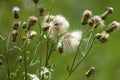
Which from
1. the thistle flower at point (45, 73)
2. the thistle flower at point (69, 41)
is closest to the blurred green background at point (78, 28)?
the thistle flower at point (69, 41)

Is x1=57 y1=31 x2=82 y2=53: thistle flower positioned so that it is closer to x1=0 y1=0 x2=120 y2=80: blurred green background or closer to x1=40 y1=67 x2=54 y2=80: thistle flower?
x1=40 y1=67 x2=54 y2=80: thistle flower

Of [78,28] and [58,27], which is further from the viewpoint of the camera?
[78,28]

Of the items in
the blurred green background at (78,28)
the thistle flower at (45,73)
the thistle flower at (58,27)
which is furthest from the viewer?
the blurred green background at (78,28)

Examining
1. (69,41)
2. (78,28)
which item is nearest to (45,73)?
(69,41)

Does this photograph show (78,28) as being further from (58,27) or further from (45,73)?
(45,73)

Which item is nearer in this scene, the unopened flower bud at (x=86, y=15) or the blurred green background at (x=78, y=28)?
the unopened flower bud at (x=86, y=15)

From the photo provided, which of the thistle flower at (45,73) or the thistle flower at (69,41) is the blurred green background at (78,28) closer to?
the thistle flower at (69,41)

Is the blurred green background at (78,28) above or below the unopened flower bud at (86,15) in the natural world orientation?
above
